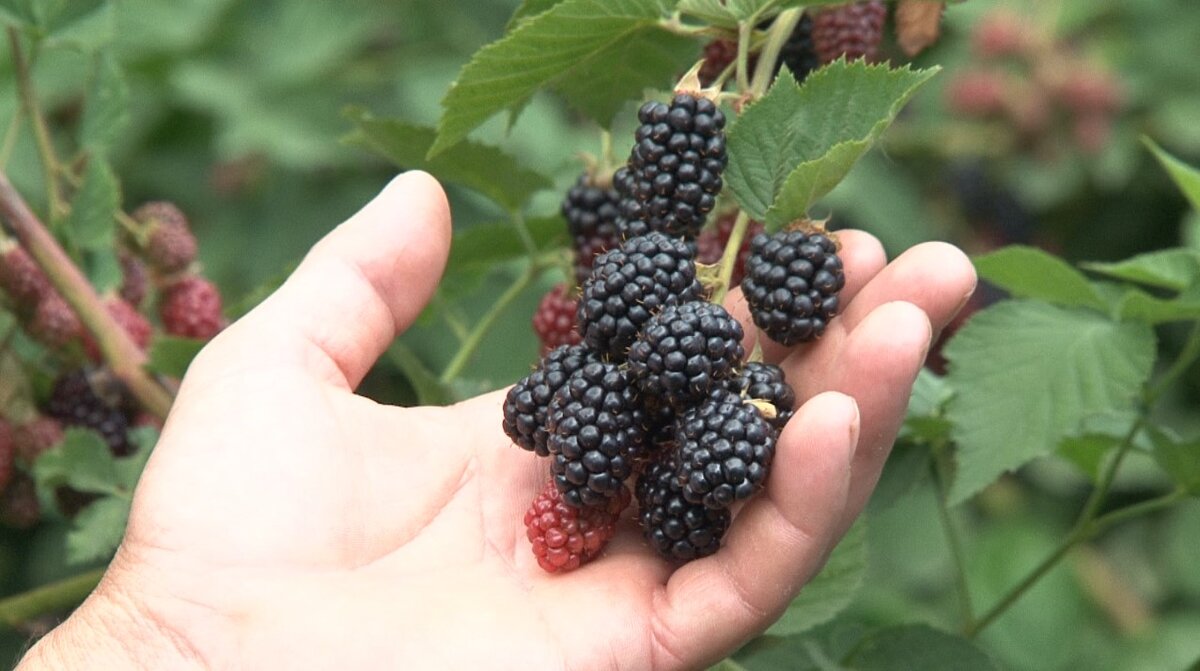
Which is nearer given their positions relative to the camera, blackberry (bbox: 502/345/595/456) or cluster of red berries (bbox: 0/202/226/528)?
blackberry (bbox: 502/345/595/456)

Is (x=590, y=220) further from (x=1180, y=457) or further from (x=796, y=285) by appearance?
(x=1180, y=457)

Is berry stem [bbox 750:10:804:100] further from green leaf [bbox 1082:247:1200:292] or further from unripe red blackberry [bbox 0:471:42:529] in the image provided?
unripe red blackberry [bbox 0:471:42:529]

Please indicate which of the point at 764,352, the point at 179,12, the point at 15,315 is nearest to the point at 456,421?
the point at 764,352

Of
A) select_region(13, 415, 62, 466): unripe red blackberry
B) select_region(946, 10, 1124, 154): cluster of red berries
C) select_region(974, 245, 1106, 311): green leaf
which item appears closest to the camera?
select_region(974, 245, 1106, 311): green leaf

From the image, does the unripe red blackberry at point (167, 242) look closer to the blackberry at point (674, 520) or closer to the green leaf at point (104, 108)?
the green leaf at point (104, 108)

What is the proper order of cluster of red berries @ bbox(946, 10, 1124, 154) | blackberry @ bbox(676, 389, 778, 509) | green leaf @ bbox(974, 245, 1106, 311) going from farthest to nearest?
cluster of red berries @ bbox(946, 10, 1124, 154), green leaf @ bbox(974, 245, 1106, 311), blackberry @ bbox(676, 389, 778, 509)

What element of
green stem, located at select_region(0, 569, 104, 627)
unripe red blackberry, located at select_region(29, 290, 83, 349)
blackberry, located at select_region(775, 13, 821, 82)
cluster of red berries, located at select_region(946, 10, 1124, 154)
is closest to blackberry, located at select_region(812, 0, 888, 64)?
blackberry, located at select_region(775, 13, 821, 82)

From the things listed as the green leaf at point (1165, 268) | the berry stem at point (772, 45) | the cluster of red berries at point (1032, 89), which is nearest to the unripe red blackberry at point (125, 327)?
the berry stem at point (772, 45)

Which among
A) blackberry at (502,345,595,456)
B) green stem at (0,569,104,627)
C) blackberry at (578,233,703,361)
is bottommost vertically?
green stem at (0,569,104,627)
